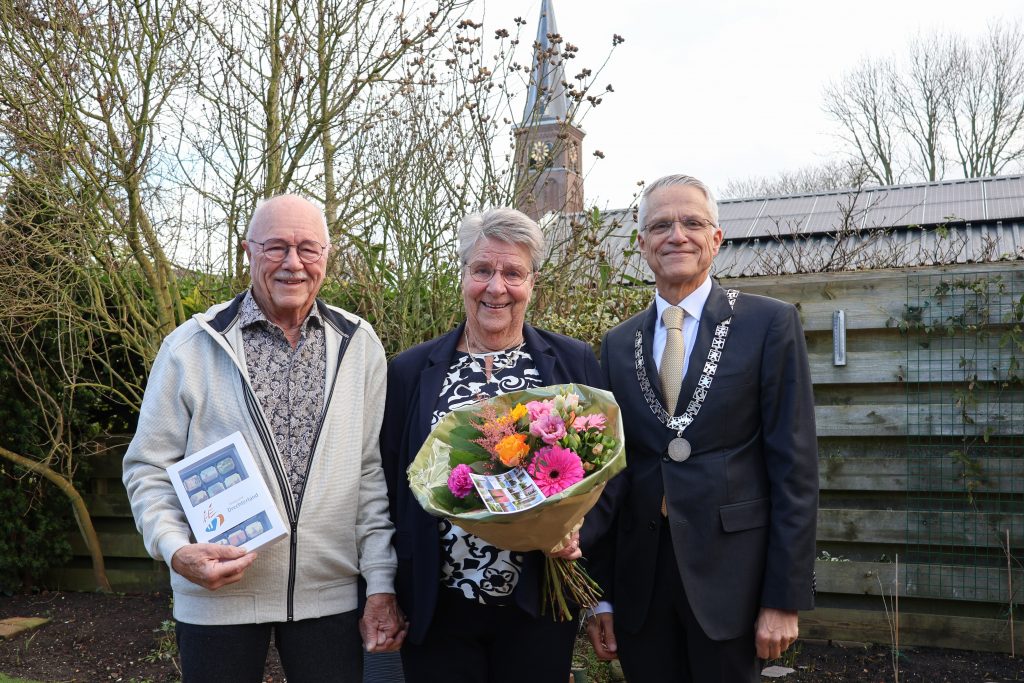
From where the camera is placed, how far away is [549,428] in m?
2.20

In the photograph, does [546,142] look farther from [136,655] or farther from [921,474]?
[136,655]

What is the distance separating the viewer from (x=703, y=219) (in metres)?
2.61

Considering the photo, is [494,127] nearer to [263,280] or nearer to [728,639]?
[263,280]

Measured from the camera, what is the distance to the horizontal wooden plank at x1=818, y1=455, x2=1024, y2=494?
4238 millimetres

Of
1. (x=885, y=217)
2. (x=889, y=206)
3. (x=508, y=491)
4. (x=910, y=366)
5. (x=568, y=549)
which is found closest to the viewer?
(x=508, y=491)

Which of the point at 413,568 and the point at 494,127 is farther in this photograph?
the point at 494,127

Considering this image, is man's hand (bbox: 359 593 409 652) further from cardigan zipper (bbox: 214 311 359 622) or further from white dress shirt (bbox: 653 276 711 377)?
white dress shirt (bbox: 653 276 711 377)

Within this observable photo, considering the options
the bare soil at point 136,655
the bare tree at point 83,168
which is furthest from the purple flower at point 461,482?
the bare tree at point 83,168

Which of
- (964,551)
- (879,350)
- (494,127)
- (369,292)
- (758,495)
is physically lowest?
(964,551)

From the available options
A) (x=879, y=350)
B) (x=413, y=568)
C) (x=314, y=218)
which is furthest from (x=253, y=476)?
(x=879, y=350)

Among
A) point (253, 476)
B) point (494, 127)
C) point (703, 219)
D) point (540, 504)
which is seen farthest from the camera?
point (494, 127)

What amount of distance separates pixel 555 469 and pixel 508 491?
13 centimetres

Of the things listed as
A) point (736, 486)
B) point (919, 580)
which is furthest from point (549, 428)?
point (919, 580)

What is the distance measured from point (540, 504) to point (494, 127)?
3.10 m
